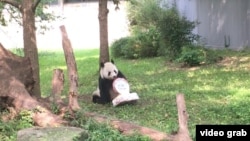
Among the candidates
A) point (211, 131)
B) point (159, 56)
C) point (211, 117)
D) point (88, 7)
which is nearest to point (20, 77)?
point (211, 117)

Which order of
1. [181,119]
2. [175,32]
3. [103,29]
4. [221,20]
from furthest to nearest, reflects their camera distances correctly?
[221,20], [175,32], [103,29], [181,119]

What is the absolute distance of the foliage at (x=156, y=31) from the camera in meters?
15.8

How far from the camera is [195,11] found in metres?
19.0

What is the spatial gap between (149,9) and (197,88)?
28.3ft

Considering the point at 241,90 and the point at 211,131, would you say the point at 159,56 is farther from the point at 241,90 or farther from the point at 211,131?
the point at 211,131

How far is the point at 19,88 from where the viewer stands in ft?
23.9

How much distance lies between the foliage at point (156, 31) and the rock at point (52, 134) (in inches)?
391

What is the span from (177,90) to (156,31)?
7.86 meters

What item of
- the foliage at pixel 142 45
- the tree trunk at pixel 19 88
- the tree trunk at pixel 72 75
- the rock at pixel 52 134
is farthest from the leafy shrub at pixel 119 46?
the rock at pixel 52 134

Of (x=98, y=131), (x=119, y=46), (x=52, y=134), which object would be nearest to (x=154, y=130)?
(x=98, y=131)

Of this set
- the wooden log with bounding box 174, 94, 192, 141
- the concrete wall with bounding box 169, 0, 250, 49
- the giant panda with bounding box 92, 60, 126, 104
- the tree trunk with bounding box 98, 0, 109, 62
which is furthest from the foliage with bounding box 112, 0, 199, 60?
the wooden log with bounding box 174, 94, 192, 141

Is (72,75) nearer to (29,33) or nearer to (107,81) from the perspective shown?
(107,81)

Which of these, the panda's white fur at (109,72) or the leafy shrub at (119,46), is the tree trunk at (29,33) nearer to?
the panda's white fur at (109,72)

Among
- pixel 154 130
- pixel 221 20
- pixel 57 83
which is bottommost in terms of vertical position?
pixel 154 130
